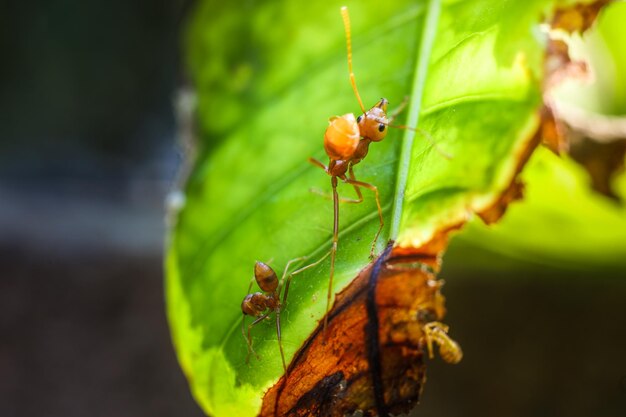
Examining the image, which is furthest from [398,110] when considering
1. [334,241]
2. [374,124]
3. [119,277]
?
[119,277]

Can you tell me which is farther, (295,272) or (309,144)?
(309,144)

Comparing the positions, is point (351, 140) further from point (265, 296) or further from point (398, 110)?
point (265, 296)

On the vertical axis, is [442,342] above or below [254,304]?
below

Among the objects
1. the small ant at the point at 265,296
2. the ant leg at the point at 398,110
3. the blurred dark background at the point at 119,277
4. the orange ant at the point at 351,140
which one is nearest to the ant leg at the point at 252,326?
the small ant at the point at 265,296

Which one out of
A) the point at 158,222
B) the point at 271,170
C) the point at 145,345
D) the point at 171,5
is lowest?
the point at 271,170

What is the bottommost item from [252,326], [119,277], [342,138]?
[252,326]

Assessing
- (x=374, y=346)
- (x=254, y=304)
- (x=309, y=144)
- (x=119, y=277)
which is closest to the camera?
(x=374, y=346)

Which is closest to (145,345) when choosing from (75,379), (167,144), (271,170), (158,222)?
(75,379)

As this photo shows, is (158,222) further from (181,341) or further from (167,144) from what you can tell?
(181,341)
